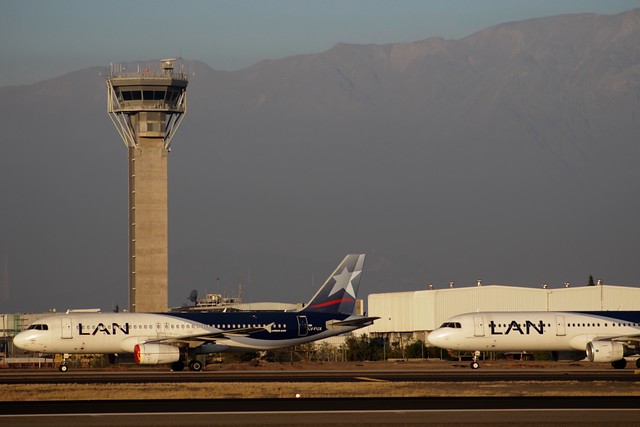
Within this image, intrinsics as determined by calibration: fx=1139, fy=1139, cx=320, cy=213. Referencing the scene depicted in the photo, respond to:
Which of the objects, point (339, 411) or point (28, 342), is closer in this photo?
point (339, 411)

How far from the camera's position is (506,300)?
4186 inches

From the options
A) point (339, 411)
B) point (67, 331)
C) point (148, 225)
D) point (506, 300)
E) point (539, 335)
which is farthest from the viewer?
point (148, 225)

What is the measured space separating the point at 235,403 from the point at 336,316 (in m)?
35.2

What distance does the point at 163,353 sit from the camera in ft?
210

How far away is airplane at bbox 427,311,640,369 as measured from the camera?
6494cm

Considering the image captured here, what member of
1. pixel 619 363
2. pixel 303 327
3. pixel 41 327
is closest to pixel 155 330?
pixel 41 327

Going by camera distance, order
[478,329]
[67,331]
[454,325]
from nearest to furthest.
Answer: [478,329], [67,331], [454,325]

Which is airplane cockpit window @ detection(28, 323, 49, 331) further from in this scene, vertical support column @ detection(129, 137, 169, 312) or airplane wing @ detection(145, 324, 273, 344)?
vertical support column @ detection(129, 137, 169, 312)

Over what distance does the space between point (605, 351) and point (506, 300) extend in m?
42.0

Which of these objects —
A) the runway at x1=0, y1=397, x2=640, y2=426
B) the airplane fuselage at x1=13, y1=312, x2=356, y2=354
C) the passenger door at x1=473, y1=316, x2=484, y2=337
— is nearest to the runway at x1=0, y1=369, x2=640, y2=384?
the passenger door at x1=473, y1=316, x2=484, y2=337

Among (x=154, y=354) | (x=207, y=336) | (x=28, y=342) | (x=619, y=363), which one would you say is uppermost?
(x=207, y=336)

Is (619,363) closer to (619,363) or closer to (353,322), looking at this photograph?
(619,363)

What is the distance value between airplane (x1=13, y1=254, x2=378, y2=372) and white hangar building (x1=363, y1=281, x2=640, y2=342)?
3508 cm

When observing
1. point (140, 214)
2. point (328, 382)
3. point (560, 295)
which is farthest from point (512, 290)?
point (328, 382)
